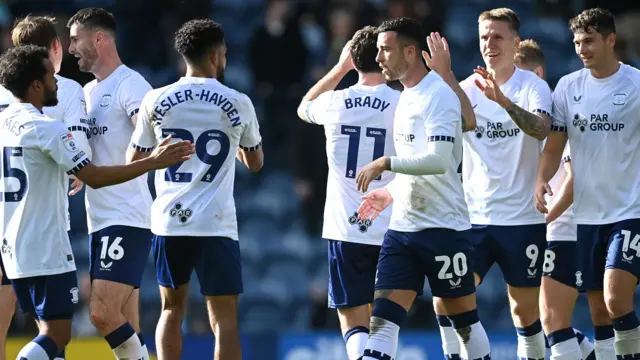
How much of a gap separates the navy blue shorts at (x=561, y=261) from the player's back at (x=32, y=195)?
3.64 m

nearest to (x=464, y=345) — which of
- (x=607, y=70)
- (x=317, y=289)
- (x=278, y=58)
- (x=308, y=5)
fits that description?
(x=607, y=70)

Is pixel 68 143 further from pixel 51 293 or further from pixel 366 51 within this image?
pixel 366 51

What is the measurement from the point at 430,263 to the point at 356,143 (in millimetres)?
1204

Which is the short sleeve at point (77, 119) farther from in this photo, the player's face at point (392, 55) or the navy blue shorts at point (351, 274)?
the player's face at point (392, 55)

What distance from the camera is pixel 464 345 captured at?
291 inches

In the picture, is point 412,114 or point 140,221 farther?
point 140,221

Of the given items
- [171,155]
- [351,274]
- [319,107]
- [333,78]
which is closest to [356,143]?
[319,107]

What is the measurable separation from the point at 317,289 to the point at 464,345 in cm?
605

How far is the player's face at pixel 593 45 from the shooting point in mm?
8070

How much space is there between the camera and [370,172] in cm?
685

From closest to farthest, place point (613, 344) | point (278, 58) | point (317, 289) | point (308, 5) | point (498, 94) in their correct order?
1. point (498, 94)
2. point (613, 344)
3. point (317, 289)
4. point (278, 58)
5. point (308, 5)

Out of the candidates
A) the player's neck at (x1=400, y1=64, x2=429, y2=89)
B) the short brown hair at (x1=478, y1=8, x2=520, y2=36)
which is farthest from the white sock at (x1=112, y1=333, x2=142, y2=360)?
the short brown hair at (x1=478, y1=8, x2=520, y2=36)

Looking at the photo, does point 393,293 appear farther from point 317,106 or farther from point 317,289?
point 317,289

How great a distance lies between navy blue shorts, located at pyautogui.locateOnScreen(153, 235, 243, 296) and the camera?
7.54m
